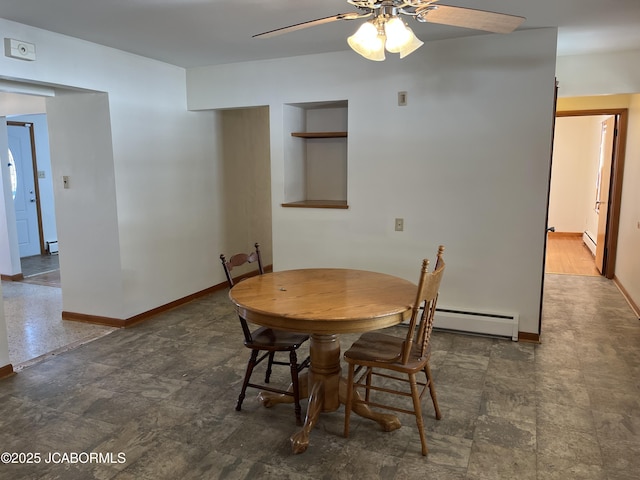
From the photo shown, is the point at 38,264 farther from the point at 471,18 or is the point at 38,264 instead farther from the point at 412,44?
the point at 471,18

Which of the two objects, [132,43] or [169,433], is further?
[132,43]

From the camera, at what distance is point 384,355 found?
2.36 metres

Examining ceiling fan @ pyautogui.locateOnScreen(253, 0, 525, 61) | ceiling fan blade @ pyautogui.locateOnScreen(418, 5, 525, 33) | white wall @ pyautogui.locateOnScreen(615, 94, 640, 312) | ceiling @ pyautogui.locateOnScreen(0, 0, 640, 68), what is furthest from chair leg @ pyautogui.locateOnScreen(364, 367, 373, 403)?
white wall @ pyautogui.locateOnScreen(615, 94, 640, 312)

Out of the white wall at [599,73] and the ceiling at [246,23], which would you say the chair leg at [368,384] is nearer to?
the ceiling at [246,23]

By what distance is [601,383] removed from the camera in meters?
3.03

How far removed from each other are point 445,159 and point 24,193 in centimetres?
656

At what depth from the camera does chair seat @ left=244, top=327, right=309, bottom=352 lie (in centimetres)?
257

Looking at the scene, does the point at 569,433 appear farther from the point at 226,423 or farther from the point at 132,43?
the point at 132,43

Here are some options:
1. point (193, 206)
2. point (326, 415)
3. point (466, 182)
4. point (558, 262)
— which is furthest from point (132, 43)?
point (558, 262)

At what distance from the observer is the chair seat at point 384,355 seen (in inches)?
90.0

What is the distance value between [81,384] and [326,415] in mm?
1651

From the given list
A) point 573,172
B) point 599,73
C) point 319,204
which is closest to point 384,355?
point 319,204

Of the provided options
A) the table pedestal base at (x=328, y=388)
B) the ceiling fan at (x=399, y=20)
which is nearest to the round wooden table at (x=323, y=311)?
the table pedestal base at (x=328, y=388)

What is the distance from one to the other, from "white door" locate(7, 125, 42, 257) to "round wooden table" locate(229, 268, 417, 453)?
6.05m
